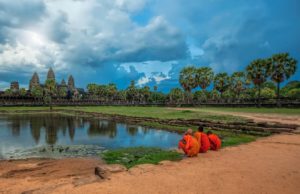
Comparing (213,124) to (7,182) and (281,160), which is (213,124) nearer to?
(281,160)

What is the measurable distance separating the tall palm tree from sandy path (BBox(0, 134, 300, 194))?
5940 cm

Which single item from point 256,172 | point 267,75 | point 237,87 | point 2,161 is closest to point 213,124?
point 256,172

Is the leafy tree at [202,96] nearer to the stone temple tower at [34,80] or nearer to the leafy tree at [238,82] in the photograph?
the leafy tree at [238,82]

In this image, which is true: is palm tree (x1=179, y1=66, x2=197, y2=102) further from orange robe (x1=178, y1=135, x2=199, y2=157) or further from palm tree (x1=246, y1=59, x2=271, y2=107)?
orange robe (x1=178, y1=135, x2=199, y2=157)

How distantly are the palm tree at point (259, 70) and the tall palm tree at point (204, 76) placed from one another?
62.4 feet

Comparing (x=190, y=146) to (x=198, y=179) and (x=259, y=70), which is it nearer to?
(x=198, y=179)

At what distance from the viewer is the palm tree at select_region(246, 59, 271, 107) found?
4638 cm

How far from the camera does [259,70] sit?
47.7 meters

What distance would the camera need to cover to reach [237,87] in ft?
225

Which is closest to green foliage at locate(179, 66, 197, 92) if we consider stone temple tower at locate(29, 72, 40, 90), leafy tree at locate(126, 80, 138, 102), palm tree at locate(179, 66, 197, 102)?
palm tree at locate(179, 66, 197, 102)

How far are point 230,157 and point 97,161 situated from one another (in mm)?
5546

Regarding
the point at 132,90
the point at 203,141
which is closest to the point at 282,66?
the point at 203,141

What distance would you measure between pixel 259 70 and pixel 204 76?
21360mm

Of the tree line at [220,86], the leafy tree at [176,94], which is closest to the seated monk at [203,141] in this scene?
the tree line at [220,86]
